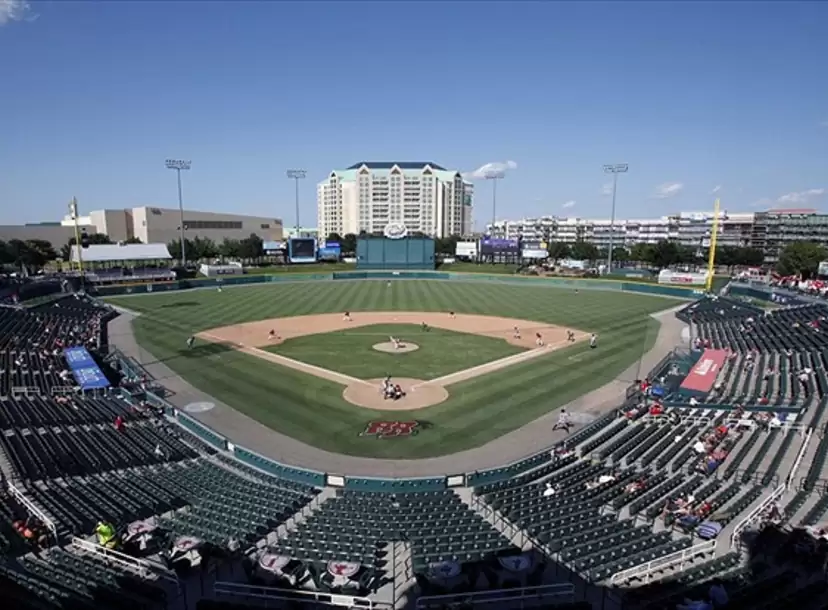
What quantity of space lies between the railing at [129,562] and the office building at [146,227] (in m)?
138

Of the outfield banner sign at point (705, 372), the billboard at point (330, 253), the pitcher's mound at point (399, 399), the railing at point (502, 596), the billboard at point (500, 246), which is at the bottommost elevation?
the pitcher's mound at point (399, 399)

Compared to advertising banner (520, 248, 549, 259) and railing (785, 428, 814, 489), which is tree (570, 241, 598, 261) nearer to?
advertising banner (520, 248, 549, 259)

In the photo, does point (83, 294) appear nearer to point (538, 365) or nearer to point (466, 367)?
point (466, 367)

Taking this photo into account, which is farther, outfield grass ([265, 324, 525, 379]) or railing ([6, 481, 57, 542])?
outfield grass ([265, 324, 525, 379])

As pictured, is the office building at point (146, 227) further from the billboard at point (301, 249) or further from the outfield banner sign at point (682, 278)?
the outfield banner sign at point (682, 278)

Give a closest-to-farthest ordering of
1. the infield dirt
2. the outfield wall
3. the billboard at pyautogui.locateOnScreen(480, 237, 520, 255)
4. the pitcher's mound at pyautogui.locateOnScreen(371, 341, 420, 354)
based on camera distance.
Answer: the infield dirt < the pitcher's mound at pyautogui.locateOnScreen(371, 341, 420, 354) < the outfield wall < the billboard at pyautogui.locateOnScreen(480, 237, 520, 255)

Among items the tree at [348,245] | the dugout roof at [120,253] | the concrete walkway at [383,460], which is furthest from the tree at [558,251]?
the concrete walkway at [383,460]

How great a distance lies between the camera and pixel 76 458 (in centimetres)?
2100

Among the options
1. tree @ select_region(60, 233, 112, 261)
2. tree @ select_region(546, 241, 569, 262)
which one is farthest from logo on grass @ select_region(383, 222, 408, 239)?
tree @ select_region(60, 233, 112, 261)

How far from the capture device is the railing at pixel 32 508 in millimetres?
15272

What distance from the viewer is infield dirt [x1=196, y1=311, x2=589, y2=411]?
30966 mm

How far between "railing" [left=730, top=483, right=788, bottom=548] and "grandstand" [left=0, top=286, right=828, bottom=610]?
0.24 ft

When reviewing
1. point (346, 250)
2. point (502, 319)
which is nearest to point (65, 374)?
point (502, 319)

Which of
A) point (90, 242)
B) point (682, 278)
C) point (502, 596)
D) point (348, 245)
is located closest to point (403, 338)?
point (502, 596)
